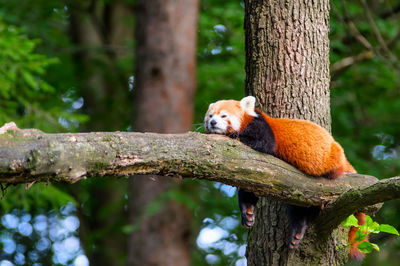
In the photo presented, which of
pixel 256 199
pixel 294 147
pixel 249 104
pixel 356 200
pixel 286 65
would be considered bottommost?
pixel 256 199

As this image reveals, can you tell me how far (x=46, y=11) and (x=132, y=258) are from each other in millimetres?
6302

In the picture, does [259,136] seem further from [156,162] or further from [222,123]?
[156,162]

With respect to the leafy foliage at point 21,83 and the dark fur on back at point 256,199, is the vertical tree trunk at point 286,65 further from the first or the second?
the leafy foliage at point 21,83

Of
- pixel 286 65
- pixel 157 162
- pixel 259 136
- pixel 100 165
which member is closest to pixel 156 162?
pixel 157 162

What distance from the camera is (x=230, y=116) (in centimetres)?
395

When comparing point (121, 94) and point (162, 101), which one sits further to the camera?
point (121, 94)

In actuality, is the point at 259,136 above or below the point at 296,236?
above

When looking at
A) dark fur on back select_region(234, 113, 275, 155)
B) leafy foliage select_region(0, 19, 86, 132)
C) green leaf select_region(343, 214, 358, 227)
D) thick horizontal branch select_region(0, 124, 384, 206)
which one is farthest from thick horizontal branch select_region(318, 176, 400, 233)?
leafy foliage select_region(0, 19, 86, 132)

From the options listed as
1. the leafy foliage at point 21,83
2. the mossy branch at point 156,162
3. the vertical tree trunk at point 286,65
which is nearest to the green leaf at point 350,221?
the mossy branch at point 156,162

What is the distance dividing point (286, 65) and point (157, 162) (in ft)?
5.59

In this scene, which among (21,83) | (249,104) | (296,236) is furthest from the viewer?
(21,83)

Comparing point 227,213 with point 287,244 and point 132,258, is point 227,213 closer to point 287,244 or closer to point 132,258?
point 132,258

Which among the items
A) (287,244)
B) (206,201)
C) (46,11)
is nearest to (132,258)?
(206,201)

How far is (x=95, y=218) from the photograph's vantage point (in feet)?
34.4
